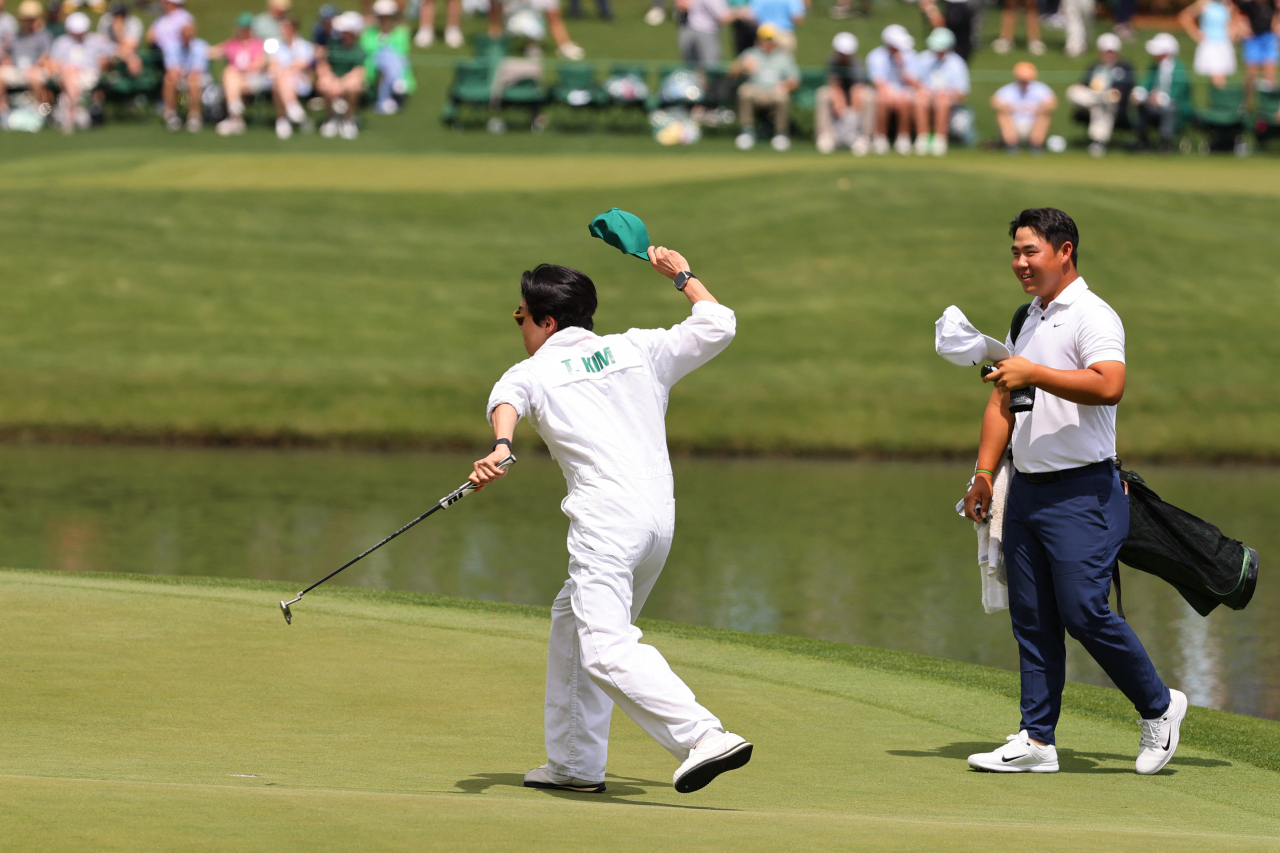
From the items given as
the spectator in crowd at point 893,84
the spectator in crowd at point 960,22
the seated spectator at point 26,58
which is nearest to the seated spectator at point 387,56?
the seated spectator at point 26,58

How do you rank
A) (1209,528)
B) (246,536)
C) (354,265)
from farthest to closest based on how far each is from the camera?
(354,265)
(246,536)
(1209,528)

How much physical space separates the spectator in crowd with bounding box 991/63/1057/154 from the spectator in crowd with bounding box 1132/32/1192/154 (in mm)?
1529

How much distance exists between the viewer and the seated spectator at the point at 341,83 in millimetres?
27688

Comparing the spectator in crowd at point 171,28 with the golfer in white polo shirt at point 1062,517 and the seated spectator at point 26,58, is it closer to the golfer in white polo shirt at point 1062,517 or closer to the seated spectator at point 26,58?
the seated spectator at point 26,58

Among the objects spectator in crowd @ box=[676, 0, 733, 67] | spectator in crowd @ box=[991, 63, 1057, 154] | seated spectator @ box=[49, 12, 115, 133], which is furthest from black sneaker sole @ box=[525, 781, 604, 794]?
seated spectator @ box=[49, 12, 115, 133]

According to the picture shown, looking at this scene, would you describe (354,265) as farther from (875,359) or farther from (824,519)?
(824,519)

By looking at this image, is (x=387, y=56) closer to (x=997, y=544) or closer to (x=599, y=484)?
(x=997, y=544)

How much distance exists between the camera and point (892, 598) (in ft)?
36.1

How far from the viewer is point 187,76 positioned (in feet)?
90.6

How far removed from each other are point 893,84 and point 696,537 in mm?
14553

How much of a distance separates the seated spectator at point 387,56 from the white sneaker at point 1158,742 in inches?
965

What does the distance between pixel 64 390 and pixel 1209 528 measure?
48.0ft

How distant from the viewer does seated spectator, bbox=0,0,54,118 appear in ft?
91.1

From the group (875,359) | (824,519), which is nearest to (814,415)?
(875,359)
